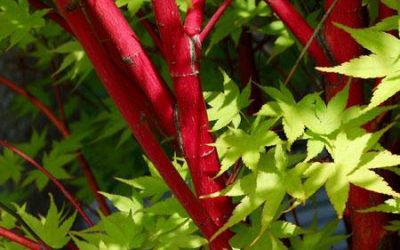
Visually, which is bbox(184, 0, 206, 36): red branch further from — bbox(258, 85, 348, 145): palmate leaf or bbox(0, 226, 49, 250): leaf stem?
bbox(0, 226, 49, 250): leaf stem

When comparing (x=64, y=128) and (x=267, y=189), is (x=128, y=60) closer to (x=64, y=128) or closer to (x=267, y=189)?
(x=267, y=189)

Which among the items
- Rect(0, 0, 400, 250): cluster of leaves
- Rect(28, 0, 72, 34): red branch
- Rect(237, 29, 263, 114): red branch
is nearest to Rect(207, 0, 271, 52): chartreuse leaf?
Rect(0, 0, 400, 250): cluster of leaves

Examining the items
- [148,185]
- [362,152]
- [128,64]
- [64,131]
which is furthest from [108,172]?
[362,152]

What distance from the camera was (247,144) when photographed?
35.1 inches

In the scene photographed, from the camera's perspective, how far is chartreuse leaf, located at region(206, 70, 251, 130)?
106 cm

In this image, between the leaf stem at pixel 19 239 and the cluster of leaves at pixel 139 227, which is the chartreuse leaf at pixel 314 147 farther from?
the leaf stem at pixel 19 239

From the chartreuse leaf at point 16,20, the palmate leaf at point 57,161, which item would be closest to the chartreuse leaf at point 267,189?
the chartreuse leaf at point 16,20

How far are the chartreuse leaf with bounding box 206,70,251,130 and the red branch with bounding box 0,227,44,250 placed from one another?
0.29 metres

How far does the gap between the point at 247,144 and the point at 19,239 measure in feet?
1.12

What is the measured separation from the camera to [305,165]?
0.85m

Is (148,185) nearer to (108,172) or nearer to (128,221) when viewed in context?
(128,221)

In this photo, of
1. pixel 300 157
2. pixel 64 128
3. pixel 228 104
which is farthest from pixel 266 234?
pixel 64 128

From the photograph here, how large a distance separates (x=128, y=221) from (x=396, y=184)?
0.41m

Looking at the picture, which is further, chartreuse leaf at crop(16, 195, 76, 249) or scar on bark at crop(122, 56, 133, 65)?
chartreuse leaf at crop(16, 195, 76, 249)
